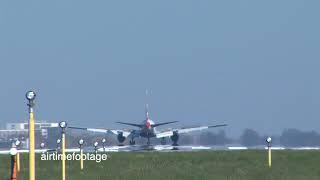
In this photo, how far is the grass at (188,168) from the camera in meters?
36.7

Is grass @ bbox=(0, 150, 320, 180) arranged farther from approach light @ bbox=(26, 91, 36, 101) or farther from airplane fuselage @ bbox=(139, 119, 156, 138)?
airplane fuselage @ bbox=(139, 119, 156, 138)

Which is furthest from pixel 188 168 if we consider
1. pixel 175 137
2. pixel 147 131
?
pixel 147 131

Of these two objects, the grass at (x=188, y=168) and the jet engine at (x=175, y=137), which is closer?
the grass at (x=188, y=168)

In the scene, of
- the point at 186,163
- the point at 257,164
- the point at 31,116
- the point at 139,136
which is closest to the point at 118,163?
the point at 186,163

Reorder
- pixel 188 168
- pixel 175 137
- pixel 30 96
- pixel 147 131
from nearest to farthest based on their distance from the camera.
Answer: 1. pixel 30 96
2. pixel 188 168
3. pixel 175 137
4. pixel 147 131

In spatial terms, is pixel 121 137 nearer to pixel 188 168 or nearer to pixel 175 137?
pixel 175 137

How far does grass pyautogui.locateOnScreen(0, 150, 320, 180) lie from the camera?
36656 millimetres

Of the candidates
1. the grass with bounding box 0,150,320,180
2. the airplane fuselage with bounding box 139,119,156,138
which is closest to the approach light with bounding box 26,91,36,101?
the grass with bounding box 0,150,320,180

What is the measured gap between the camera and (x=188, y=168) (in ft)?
138

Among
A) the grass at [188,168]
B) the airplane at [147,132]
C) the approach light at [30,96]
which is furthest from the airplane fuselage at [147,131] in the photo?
the approach light at [30,96]

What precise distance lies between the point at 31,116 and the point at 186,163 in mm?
24547

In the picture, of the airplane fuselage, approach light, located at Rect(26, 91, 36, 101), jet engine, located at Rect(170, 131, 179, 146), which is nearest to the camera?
approach light, located at Rect(26, 91, 36, 101)

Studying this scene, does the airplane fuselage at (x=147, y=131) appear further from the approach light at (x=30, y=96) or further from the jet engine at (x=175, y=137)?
the approach light at (x=30, y=96)

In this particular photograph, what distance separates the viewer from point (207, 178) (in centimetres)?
3534
